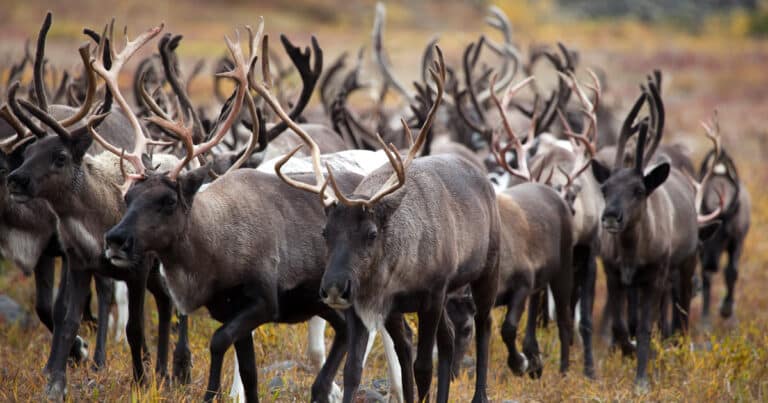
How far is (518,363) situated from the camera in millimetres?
8297

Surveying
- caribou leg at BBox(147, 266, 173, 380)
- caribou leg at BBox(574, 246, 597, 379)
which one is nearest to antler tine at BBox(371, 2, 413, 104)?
caribou leg at BBox(574, 246, 597, 379)

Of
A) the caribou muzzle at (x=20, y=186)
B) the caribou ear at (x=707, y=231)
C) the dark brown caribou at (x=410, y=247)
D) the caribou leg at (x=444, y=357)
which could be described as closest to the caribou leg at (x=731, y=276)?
the caribou ear at (x=707, y=231)

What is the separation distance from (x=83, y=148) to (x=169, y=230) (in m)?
1.15

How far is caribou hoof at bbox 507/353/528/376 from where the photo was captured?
8.27 m

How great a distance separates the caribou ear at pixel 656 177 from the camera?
836cm

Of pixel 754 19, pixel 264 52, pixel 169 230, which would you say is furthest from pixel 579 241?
pixel 754 19

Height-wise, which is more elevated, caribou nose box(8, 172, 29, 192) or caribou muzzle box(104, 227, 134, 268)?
caribou nose box(8, 172, 29, 192)

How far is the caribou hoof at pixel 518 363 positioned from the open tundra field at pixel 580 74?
0.07 meters

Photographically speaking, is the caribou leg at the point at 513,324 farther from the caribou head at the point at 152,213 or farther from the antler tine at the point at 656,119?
the caribou head at the point at 152,213

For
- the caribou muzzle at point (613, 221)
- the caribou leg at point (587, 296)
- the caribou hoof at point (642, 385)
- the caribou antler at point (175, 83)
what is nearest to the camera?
the caribou antler at point (175, 83)

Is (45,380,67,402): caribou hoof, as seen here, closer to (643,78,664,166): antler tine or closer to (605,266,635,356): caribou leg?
(605,266,635,356): caribou leg

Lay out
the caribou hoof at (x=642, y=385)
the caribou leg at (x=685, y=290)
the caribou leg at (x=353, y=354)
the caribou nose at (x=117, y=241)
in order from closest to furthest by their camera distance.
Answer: the caribou nose at (x=117, y=241) → the caribou leg at (x=353, y=354) → the caribou hoof at (x=642, y=385) → the caribou leg at (x=685, y=290)

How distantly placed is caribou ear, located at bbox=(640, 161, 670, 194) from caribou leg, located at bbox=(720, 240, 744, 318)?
3704 mm

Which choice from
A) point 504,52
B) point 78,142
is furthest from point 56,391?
point 504,52
